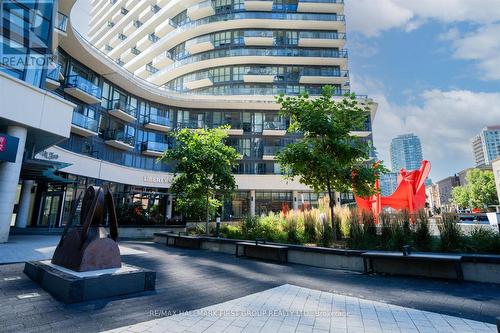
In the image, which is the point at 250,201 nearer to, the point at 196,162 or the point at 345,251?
the point at 196,162

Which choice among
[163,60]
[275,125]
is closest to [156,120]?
[275,125]

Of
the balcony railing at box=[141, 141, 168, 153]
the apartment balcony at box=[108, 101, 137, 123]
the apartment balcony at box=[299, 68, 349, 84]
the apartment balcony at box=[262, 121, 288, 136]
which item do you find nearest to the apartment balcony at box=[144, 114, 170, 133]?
the apartment balcony at box=[108, 101, 137, 123]

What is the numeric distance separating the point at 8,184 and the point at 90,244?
396 inches

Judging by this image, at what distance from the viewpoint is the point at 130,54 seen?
55.6 meters

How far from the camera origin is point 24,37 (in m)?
13.2

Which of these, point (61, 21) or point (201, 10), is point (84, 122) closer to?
point (61, 21)

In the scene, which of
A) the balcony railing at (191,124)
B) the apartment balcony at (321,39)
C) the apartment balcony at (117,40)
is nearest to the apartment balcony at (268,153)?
the balcony railing at (191,124)

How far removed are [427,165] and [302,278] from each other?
1555 cm

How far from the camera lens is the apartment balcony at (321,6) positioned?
4473 cm

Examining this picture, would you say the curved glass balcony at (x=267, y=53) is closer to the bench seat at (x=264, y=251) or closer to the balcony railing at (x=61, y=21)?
the balcony railing at (x=61, y=21)

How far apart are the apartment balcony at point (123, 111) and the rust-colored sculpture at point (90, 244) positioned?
2636cm

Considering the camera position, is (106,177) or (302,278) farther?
(106,177)

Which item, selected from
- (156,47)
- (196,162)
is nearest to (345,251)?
(196,162)

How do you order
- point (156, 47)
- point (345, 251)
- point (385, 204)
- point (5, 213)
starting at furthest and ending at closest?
point (156, 47) → point (385, 204) → point (5, 213) → point (345, 251)
